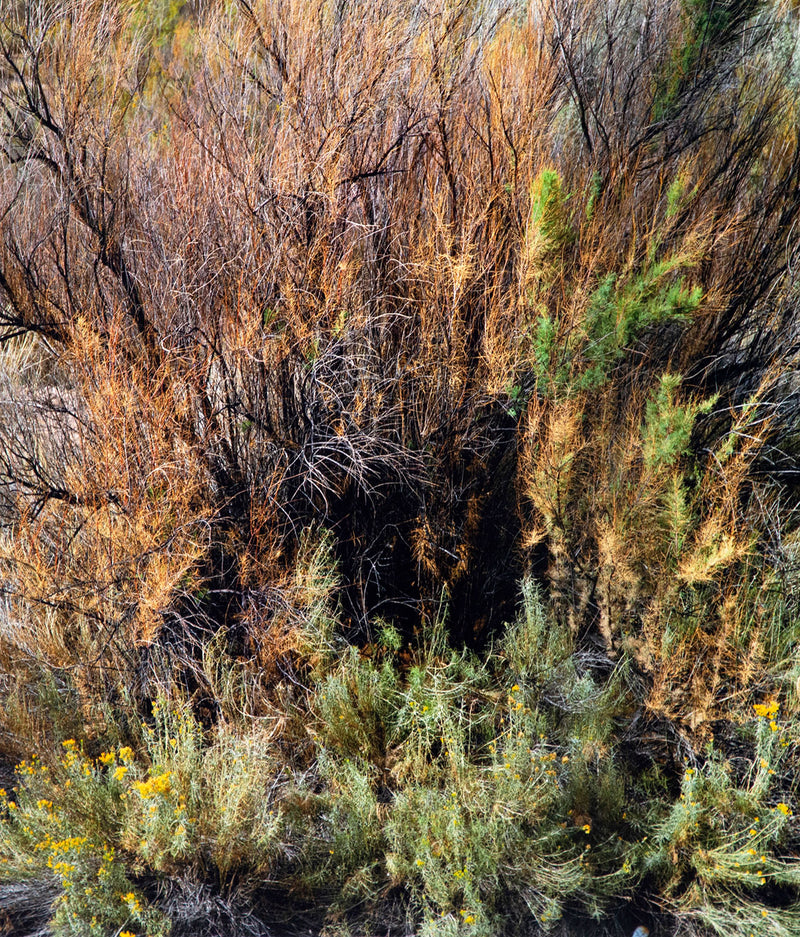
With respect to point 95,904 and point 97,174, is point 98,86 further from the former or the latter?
point 95,904

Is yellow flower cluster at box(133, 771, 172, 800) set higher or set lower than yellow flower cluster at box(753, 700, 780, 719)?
lower

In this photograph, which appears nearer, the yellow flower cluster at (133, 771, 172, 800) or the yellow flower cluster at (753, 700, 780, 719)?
the yellow flower cluster at (133, 771, 172, 800)

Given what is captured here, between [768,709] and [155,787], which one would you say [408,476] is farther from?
[768,709]

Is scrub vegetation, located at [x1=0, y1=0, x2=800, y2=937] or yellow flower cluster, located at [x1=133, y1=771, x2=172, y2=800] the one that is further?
Answer: scrub vegetation, located at [x1=0, y1=0, x2=800, y2=937]

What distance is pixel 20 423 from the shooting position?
15.4 ft

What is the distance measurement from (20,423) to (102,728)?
5.81 feet

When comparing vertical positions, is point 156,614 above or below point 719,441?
below

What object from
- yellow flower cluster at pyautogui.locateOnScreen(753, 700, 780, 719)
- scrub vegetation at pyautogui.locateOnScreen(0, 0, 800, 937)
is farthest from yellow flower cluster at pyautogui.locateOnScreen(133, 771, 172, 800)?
yellow flower cluster at pyautogui.locateOnScreen(753, 700, 780, 719)

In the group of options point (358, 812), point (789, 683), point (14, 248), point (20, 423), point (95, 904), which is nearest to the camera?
point (95, 904)

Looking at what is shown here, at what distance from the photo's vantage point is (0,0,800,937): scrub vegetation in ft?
11.7

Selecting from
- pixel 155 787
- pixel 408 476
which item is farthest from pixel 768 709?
pixel 155 787

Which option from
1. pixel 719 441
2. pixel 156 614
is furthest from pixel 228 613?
pixel 719 441

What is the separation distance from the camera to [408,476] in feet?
13.5

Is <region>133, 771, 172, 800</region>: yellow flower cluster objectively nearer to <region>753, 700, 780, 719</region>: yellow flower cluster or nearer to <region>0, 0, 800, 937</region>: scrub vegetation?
<region>0, 0, 800, 937</region>: scrub vegetation
